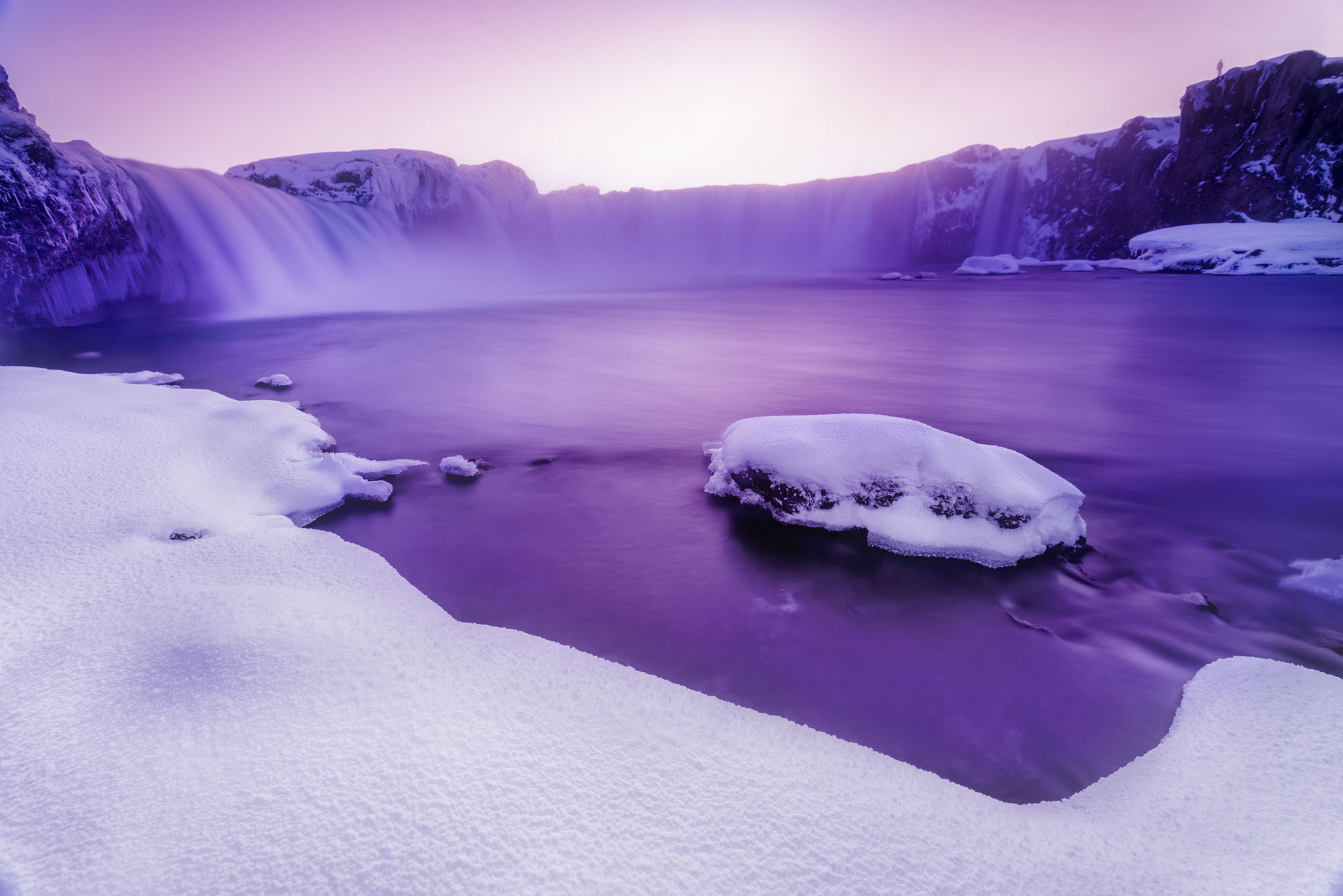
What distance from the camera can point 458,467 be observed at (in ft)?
17.5

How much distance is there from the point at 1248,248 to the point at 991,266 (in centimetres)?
1090

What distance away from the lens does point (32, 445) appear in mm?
3844

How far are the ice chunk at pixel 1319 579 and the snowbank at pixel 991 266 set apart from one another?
34.6 m

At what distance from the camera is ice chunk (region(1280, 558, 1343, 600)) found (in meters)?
3.39

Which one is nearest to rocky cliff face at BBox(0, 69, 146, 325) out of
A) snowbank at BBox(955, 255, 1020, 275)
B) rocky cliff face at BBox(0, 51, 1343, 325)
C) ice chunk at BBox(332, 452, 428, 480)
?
rocky cliff face at BBox(0, 51, 1343, 325)

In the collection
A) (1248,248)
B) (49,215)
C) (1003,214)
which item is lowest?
(1248,248)

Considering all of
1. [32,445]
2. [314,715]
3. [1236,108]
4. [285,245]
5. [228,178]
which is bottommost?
[314,715]

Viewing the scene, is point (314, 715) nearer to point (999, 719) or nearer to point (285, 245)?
point (999, 719)

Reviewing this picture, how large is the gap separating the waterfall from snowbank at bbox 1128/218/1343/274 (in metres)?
10.5

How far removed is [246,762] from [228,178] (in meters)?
25.0

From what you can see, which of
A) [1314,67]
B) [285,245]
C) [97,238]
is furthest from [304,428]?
[1314,67]

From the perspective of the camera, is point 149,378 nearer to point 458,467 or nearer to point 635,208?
point 458,467

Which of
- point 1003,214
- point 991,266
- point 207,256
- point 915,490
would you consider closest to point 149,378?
point 915,490

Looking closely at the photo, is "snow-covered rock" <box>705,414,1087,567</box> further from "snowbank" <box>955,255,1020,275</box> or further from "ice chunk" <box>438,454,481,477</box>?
"snowbank" <box>955,255,1020,275</box>
